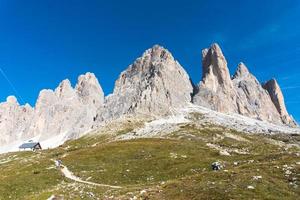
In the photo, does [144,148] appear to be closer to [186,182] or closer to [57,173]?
[57,173]

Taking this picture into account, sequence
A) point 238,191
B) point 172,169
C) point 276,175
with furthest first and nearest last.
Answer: point 172,169
point 276,175
point 238,191

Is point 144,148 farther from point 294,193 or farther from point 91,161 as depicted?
point 294,193

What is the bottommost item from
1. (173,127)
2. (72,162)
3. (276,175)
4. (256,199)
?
(256,199)

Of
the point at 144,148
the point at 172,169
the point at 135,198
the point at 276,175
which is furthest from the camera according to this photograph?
the point at 144,148

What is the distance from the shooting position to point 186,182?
41.7 metres

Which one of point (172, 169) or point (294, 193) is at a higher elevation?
point (172, 169)

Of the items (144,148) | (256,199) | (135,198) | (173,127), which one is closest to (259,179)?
(256,199)

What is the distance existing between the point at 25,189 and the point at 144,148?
4897 centimetres

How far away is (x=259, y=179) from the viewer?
37844mm

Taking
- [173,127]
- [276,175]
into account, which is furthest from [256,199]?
[173,127]

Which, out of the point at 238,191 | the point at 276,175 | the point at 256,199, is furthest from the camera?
the point at 276,175

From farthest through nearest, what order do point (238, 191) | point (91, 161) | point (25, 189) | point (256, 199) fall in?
point (91, 161), point (25, 189), point (238, 191), point (256, 199)

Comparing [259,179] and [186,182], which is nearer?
[259,179]

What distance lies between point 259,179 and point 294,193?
448 cm
